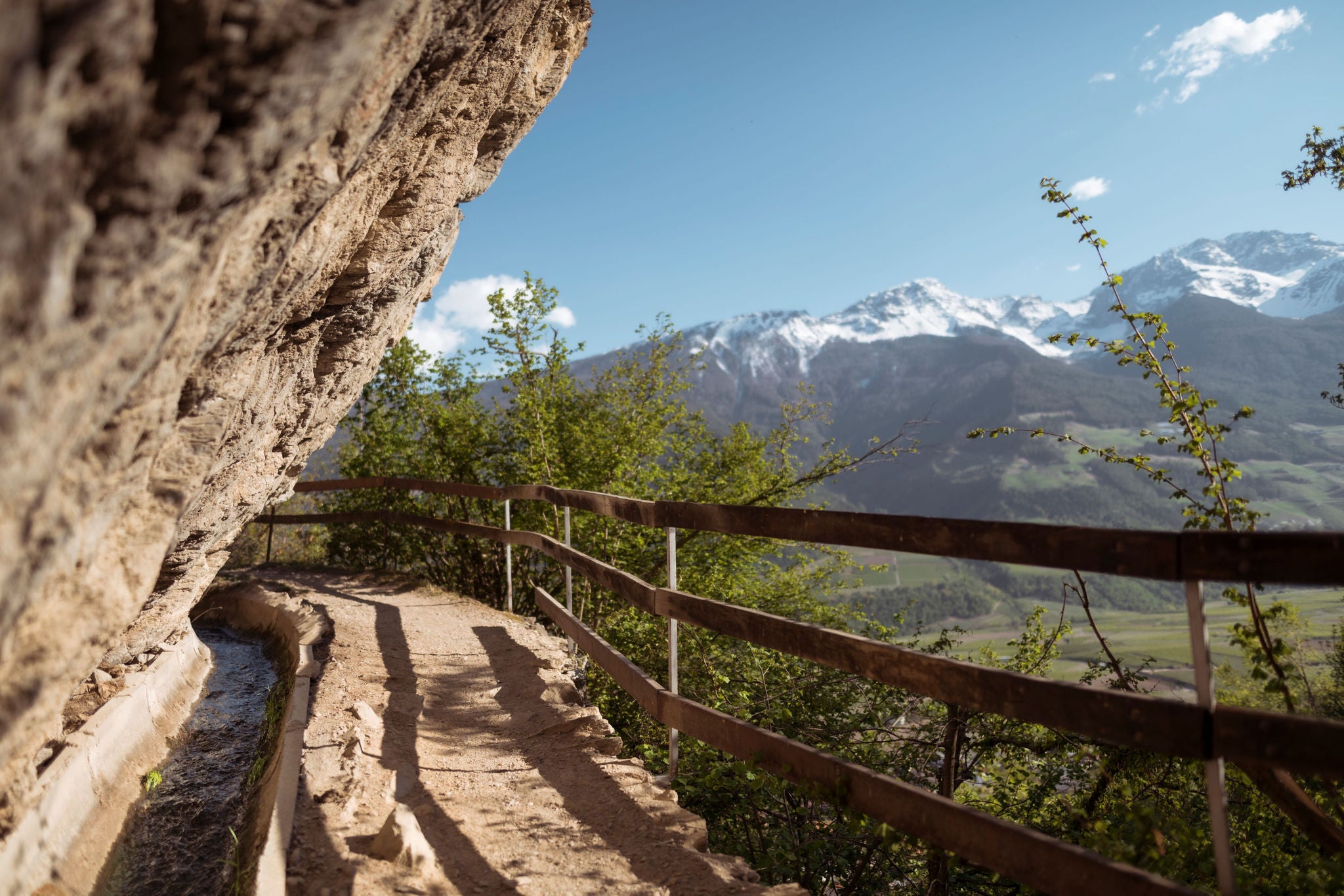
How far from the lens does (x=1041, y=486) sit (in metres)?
192

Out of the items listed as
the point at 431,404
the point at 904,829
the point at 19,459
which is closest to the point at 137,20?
the point at 19,459

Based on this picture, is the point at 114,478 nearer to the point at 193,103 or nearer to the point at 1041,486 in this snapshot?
the point at 193,103

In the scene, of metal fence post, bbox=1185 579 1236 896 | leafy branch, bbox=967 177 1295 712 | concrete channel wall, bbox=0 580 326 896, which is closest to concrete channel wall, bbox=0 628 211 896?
concrete channel wall, bbox=0 580 326 896

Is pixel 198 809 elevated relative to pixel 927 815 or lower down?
lower down

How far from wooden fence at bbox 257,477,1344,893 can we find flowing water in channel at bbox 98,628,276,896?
7.23 ft

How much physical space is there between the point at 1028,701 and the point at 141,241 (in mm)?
2443

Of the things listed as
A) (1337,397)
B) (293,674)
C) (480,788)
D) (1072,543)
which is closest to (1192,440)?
(1072,543)

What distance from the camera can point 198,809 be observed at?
420 cm

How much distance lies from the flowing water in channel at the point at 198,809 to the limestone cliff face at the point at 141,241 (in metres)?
0.84

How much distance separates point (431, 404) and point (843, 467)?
5781 millimetres

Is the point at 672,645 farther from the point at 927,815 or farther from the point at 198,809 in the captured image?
the point at 198,809

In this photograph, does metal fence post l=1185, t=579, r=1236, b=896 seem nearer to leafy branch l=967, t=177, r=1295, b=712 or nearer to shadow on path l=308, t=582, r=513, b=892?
leafy branch l=967, t=177, r=1295, b=712

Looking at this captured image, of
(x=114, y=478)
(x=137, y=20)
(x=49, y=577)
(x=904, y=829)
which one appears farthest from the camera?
(x=904, y=829)

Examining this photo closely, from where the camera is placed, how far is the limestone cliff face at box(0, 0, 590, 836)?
1.49 meters
